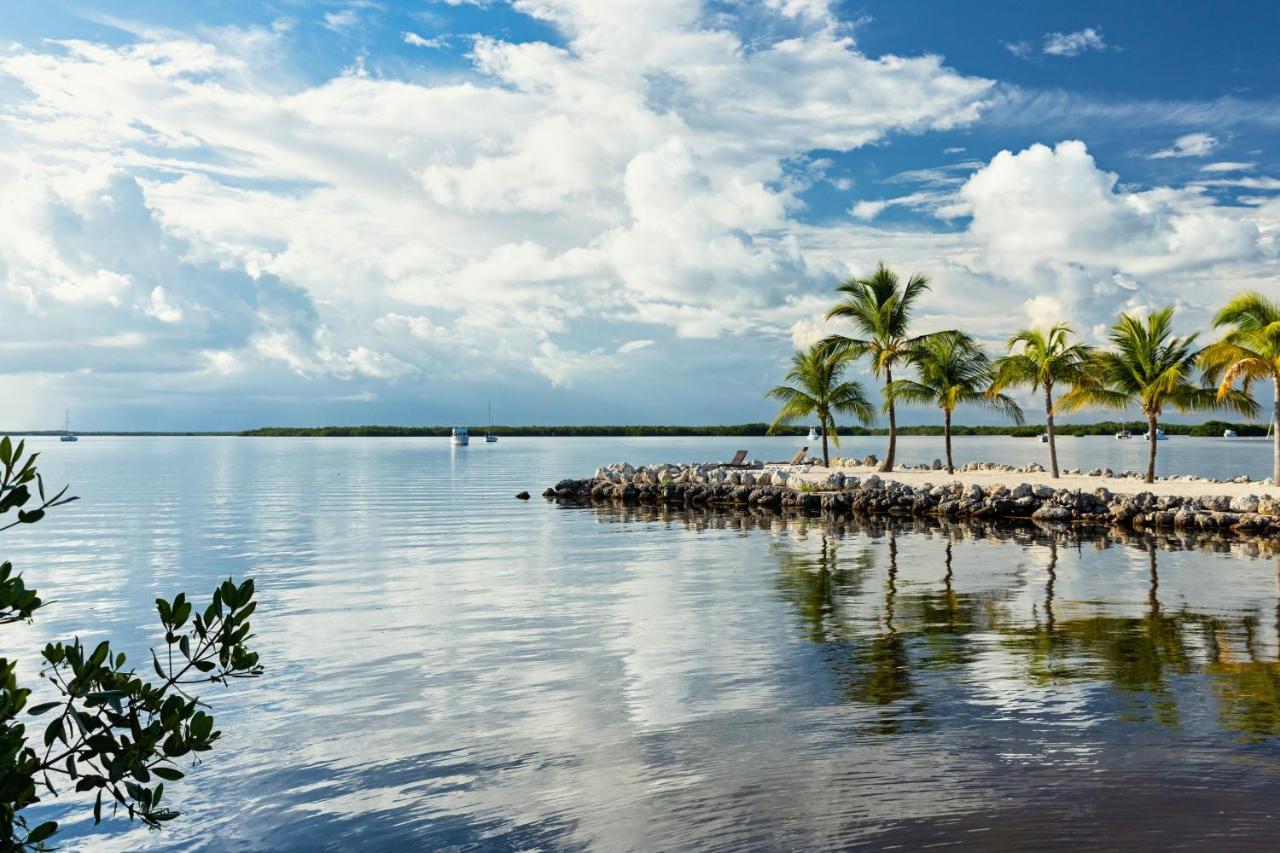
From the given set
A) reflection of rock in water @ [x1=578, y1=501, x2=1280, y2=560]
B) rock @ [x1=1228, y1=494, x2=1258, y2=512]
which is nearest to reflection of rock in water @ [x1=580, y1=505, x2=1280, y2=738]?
reflection of rock in water @ [x1=578, y1=501, x2=1280, y2=560]

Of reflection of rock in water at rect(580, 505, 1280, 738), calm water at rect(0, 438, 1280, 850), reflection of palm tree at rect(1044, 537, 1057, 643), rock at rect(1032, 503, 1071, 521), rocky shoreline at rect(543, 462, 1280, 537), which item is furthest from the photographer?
rock at rect(1032, 503, 1071, 521)

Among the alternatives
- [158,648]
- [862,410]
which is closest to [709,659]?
[158,648]

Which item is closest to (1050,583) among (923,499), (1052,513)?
(1052,513)

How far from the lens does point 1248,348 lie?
29875 millimetres

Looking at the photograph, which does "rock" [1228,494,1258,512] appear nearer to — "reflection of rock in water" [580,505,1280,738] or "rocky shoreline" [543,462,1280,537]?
"rocky shoreline" [543,462,1280,537]

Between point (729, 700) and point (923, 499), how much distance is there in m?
25.1

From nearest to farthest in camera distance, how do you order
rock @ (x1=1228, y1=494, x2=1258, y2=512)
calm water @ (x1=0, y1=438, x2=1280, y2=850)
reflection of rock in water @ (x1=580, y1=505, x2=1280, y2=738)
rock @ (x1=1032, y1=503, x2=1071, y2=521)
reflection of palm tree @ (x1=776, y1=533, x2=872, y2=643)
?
calm water @ (x1=0, y1=438, x2=1280, y2=850), reflection of rock in water @ (x1=580, y1=505, x2=1280, y2=738), reflection of palm tree @ (x1=776, y1=533, x2=872, y2=643), rock @ (x1=1228, y1=494, x2=1258, y2=512), rock @ (x1=1032, y1=503, x2=1071, y2=521)

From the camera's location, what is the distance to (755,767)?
773 centimetres

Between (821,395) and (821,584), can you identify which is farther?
(821,395)

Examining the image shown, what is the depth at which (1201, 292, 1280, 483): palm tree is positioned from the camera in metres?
29.2

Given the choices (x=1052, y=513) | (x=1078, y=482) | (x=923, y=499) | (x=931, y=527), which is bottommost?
(x=931, y=527)

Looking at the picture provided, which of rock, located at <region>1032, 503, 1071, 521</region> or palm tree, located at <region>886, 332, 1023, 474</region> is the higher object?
palm tree, located at <region>886, 332, 1023, 474</region>

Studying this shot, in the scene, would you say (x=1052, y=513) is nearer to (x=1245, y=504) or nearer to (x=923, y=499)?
(x=923, y=499)

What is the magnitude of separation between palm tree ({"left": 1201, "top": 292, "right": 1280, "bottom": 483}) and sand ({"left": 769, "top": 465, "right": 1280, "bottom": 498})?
1.94m
